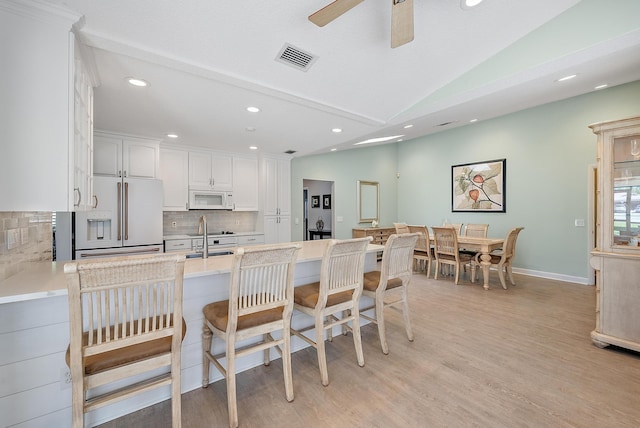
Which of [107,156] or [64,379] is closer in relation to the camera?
[64,379]

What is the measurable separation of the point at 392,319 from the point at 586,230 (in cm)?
389

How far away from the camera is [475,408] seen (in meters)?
1.84

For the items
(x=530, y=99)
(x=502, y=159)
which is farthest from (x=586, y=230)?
(x=530, y=99)

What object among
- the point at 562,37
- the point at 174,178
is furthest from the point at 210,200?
the point at 562,37

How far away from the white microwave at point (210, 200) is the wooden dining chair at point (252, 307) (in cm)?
315

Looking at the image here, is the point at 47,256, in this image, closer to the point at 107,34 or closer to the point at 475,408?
the point at 107,34

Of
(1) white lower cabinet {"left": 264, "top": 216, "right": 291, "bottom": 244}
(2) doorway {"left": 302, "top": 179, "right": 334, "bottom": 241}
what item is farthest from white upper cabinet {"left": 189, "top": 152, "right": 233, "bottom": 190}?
(2) doorway {"left": 302, "top": 179, "right": 334, "bottom": 241}

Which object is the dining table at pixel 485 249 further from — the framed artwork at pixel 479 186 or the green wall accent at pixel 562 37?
the green wall accent at pixel 562 37

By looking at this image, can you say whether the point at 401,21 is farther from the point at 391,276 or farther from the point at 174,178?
the point at 174,178

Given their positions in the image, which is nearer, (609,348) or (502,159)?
(609,348)

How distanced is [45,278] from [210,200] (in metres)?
→ 3.43

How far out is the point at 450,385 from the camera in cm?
208

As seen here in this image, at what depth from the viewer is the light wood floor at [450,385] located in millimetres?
1761

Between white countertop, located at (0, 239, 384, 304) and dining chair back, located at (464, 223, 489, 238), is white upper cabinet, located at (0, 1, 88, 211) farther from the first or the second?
dining chair back, located at (464, 223, 489, 238)
